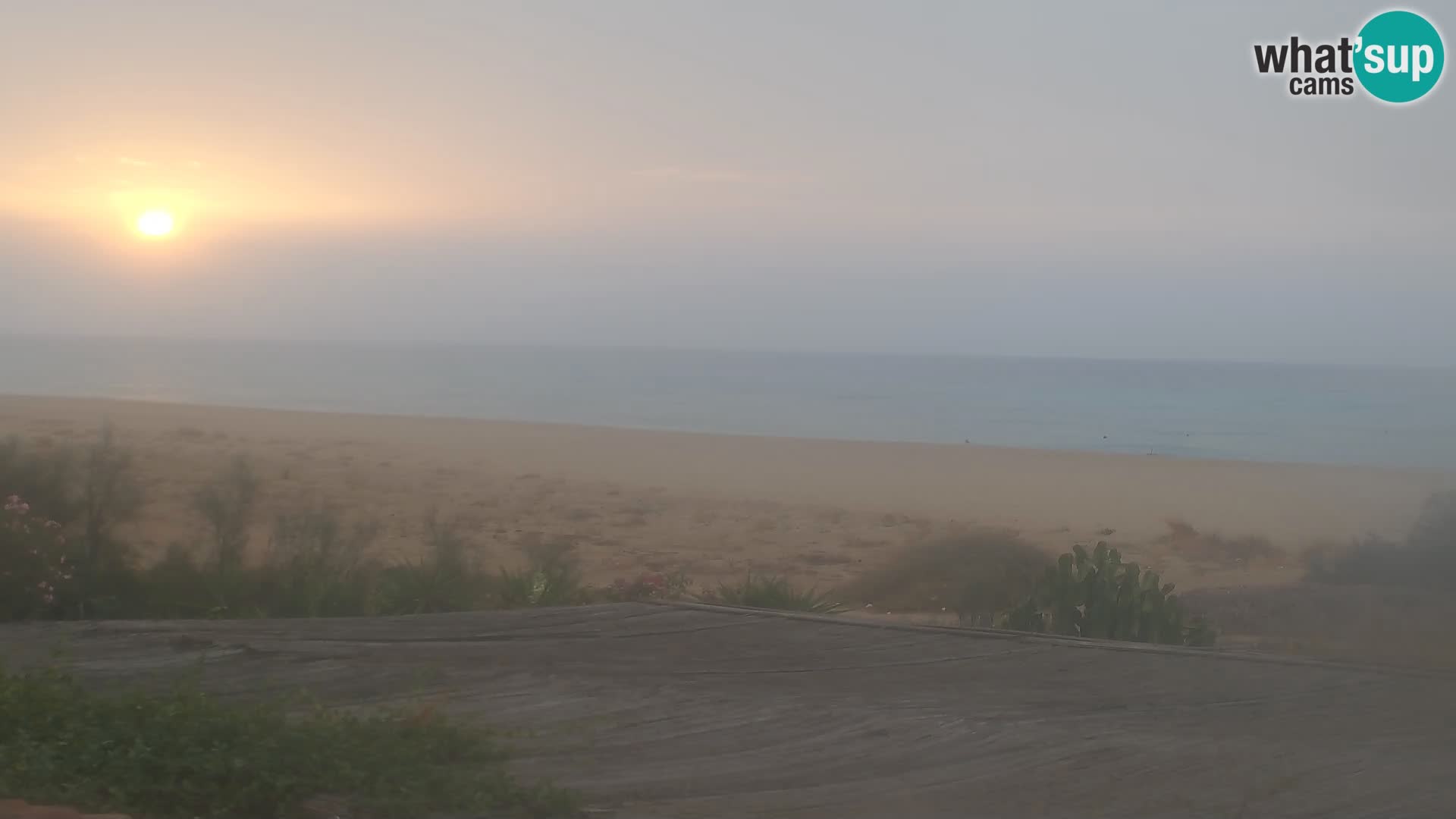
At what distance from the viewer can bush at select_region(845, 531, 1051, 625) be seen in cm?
1082

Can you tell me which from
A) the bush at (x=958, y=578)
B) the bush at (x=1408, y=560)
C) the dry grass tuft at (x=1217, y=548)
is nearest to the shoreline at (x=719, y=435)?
the dry grass tuft at (x=1217, y=548)

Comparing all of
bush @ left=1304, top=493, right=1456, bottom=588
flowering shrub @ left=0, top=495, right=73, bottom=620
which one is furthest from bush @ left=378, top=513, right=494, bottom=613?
bush @ left=1304, top=493, right=1456, bottom=588

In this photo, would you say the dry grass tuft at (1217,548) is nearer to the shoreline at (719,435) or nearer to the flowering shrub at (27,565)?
the shoreline at (719,435)

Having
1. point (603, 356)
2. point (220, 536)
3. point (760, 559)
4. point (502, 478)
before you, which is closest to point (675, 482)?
point (502, 478)

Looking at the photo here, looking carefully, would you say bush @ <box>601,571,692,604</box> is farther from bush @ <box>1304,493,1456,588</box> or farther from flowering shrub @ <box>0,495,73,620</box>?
bush @ <box>1304,493,1456,588</box>

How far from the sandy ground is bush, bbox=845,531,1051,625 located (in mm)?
1065

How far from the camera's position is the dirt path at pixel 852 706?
16.1 ft

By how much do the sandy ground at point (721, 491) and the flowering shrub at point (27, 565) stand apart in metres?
1.74

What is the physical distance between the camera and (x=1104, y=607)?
8.87 metres

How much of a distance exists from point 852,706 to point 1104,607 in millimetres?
3530

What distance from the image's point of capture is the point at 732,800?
4707 mm

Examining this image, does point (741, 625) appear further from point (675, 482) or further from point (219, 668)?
point (675, 482)

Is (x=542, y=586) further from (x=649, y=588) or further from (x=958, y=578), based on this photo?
(x=958, y=578)

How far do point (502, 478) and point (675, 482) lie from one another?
10.0 feet
